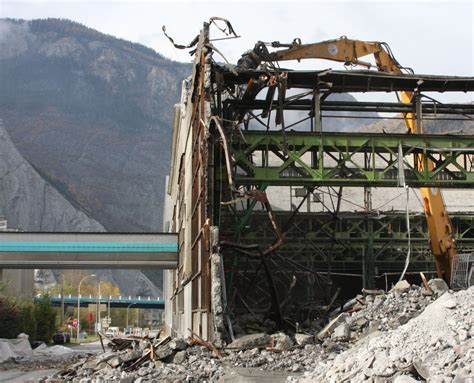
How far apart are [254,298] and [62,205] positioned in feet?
446

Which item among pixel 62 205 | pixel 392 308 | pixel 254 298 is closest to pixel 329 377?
pixel 392 308

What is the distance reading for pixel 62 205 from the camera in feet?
520

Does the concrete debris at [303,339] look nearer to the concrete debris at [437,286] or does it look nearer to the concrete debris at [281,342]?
the concrete debris at [281,342]

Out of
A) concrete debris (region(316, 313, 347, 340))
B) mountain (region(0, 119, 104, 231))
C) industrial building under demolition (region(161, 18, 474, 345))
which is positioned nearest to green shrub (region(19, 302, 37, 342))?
industrial building under demolition (region(161, 18, 474, 345))

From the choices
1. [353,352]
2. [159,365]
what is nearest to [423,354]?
[353,352]

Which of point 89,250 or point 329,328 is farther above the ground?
point 89,250

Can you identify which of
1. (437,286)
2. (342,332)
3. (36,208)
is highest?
(36,208)

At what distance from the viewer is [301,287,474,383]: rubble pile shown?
1062cm

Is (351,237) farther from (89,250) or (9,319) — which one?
(9,319)

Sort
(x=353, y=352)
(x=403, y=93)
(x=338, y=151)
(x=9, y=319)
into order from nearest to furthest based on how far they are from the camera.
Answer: (x=353, y=352), (x=338, y=151), (x=403, y=93), (x=9, y=319)

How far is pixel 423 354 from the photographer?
451 inches

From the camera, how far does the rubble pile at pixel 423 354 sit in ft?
34.8

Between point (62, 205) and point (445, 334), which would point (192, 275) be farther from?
point (62, 205)

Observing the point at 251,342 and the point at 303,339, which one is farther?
the point at 303,339
